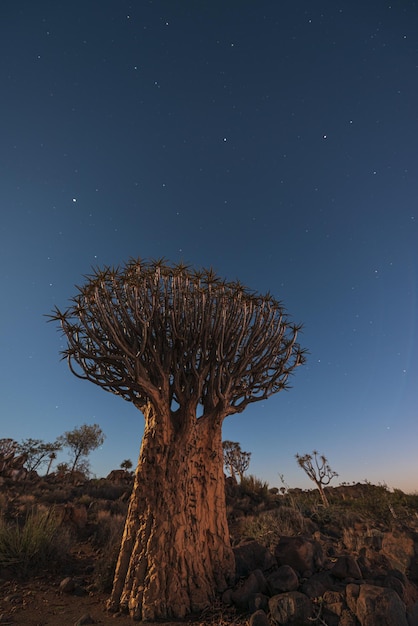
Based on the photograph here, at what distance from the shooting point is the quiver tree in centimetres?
505

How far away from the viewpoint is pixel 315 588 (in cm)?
486

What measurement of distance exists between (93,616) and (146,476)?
201 cm

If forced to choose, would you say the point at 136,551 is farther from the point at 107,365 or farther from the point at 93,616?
the point at 107,365

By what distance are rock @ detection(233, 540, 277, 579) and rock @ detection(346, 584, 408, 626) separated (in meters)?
2.14

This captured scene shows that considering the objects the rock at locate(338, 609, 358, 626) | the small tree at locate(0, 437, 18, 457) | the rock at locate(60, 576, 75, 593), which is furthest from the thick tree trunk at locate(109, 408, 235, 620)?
the small tree at locate(0, 437, 18, 457)

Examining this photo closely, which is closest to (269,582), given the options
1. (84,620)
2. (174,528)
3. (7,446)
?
(174,528)

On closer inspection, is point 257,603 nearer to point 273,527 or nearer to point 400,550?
point 400,550

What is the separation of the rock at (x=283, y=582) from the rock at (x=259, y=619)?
593 millimetres

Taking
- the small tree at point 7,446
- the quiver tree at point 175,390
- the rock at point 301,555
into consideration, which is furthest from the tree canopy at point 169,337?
the small tree at point 7,446

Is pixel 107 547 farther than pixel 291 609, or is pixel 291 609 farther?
pixel 107 547

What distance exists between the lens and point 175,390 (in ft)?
20.3

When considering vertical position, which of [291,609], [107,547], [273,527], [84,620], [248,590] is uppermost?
[273,527]

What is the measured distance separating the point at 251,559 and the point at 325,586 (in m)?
1.65

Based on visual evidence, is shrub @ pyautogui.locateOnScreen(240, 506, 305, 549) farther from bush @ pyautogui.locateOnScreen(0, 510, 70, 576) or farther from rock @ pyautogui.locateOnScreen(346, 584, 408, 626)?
bush @ pyautogui.locateOnScreen(0, 510, 70, 576)
